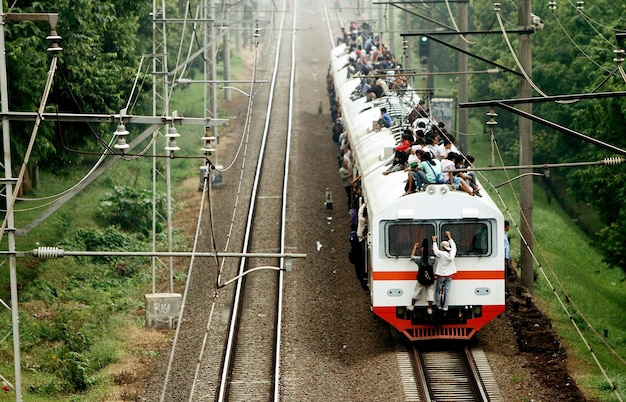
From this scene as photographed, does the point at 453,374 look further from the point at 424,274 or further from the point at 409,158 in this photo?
the point at 409,158

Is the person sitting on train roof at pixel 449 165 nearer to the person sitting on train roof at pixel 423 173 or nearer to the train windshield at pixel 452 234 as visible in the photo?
the person sitting on train roof at pixel 423 173

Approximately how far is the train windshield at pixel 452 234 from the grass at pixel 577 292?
57 cm

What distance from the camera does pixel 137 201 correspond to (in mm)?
31516

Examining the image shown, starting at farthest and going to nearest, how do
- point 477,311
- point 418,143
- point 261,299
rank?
point 261,299 → point 418,143 → point 477,311

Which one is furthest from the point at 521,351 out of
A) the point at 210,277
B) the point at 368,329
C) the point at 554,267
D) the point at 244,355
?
the point at 554,267

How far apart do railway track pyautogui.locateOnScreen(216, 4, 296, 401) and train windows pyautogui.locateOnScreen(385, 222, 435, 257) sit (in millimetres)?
2796

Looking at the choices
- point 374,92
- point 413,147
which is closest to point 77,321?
point 413,147

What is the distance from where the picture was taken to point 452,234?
64.6 feet

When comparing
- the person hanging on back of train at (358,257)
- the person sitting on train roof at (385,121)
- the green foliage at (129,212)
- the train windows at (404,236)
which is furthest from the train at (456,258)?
the green foliage at (129,212)

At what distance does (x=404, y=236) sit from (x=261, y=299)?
17.4 feet

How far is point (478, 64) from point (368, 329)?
3029 cm

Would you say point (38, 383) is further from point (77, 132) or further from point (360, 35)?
point (360, 35)

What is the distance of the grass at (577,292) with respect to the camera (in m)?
19.8

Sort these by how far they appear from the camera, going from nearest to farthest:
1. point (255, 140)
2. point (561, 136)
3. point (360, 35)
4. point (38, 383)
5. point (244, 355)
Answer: point (38, 383), point (244, 355), point (561, 136), point (255, 140), point (360, 35)
